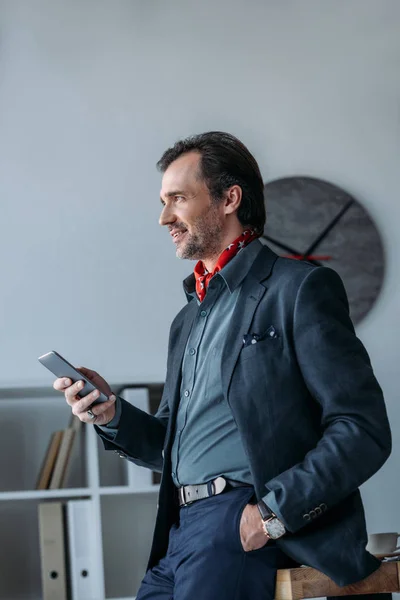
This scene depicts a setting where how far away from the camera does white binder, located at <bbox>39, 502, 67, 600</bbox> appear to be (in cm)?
313

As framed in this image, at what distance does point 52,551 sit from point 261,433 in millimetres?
1645

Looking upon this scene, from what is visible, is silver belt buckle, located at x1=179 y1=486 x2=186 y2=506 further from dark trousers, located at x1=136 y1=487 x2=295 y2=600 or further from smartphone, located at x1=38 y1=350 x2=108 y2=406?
smartphone, located at x1=38 y1=350 x2=108 y2=406

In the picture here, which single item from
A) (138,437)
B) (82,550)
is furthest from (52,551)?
(138,437)

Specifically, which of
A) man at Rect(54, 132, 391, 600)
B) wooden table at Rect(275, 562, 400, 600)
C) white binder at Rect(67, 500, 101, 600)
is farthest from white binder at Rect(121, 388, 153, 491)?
wooden table at Rect(275, 562, 400, 600)

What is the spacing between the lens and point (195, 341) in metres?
2.03

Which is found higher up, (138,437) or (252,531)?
(138,437)

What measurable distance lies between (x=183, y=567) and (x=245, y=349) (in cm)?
44

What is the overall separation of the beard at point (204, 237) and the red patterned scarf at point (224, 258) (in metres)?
0.04

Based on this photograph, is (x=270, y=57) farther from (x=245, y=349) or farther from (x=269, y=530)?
(x=269, y=530)

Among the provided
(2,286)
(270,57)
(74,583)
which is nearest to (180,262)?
(2,286)

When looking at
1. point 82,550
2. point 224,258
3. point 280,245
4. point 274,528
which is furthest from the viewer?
point 280,245

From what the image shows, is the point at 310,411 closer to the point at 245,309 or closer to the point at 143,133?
the point at 245,309

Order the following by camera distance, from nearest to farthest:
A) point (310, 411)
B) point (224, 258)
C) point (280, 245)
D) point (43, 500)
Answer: point (310, 411), point (224, 258), point (43, 500), point (280, 245)

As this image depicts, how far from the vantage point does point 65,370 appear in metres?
1.96
